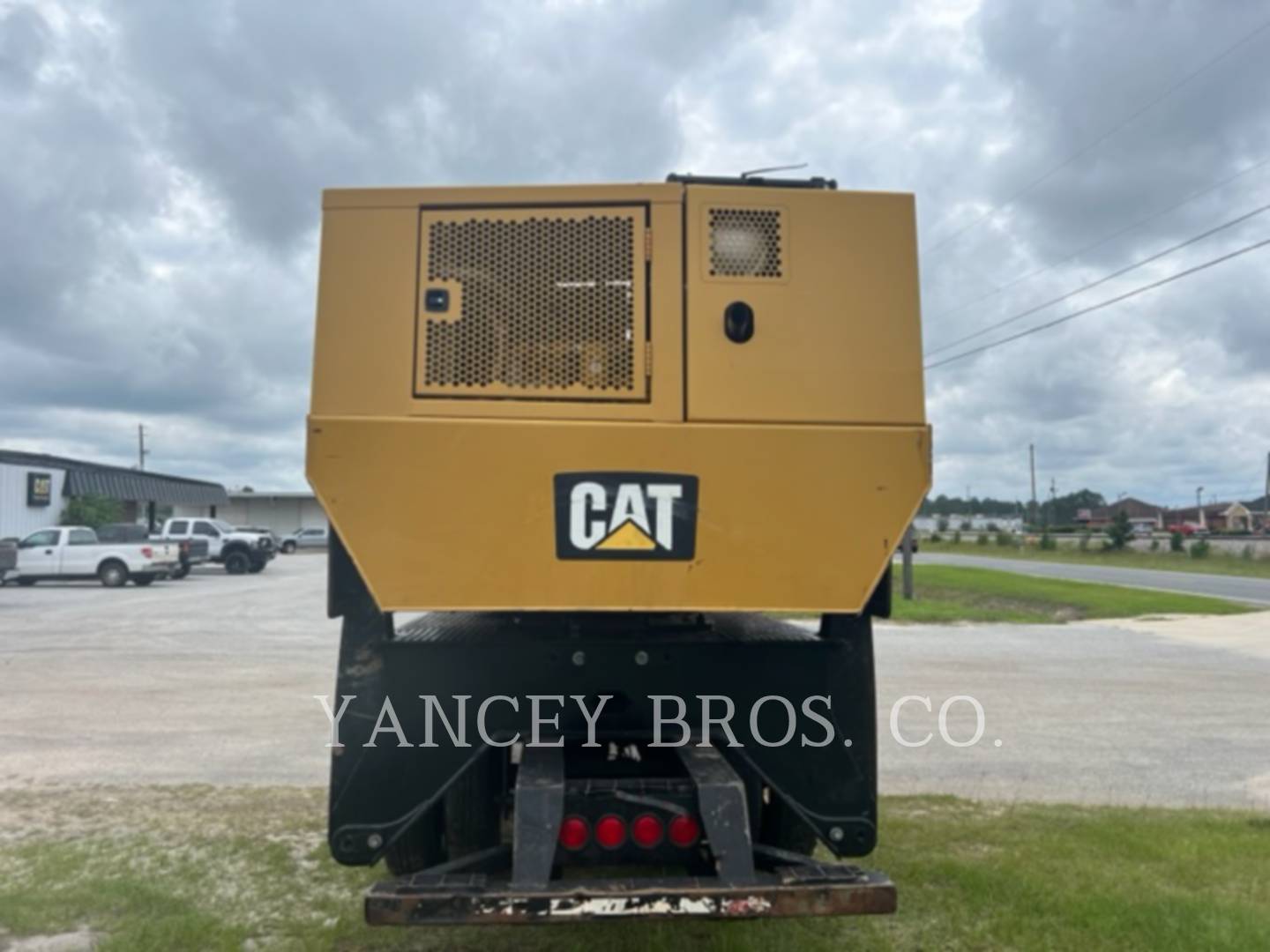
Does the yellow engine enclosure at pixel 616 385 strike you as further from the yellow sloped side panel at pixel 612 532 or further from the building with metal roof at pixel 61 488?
the building with metal roof at pixel 61 488

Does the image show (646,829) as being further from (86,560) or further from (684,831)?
(86,560)

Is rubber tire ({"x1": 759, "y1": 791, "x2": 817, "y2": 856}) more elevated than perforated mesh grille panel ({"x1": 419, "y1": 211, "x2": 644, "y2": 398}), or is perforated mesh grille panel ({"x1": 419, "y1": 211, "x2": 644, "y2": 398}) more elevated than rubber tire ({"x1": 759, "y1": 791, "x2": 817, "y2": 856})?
perforated mesh grille panel ({"x1": 419, "y1": 211, "x2": 644, "y2": 398})

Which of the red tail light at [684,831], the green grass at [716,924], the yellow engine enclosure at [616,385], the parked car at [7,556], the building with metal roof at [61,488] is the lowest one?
the green grass at [716,924]

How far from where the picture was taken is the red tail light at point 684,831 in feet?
10.1

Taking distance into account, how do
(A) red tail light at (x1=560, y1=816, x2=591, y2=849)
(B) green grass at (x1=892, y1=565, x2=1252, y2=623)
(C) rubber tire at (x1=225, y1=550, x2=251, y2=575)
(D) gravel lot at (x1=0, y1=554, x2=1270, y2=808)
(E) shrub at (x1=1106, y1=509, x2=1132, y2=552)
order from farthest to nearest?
(E) shrub at (x1=1106, y1=509, x2=1132, y2=552)
(C) rubber tire at (x1=225, y1=550, x2=251, y2=575)
(B) green grass at (x1=892, y1=565, x2=1252, y2=623)
(D) gravel lot at (x1=0, y1=554, x2=1270, y2=808)
(A) red tail light at (x1=560, y1=816, x2=591, y2=849)

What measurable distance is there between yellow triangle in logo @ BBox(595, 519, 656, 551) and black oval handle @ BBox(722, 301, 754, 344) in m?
0.73

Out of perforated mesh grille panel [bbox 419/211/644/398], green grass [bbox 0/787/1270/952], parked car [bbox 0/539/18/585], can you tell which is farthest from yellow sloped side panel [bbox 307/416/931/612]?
parked car [bbox 0/539/18/585]

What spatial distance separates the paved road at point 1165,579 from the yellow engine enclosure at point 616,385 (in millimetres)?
21675

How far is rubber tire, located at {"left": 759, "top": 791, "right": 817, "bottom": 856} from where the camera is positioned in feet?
12.6

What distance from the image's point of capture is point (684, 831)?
3082 mm

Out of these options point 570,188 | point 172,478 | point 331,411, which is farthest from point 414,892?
point 172,478

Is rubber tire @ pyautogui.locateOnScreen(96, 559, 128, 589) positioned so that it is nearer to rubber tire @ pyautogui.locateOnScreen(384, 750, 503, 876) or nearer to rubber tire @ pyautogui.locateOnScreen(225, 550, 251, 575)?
rubber tire @ pyautogui.locateOnScreen(225, 550, 251, 575)

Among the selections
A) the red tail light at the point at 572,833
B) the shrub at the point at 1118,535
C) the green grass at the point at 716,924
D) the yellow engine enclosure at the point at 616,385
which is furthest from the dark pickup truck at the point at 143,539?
the shrub at the point at 1118,535

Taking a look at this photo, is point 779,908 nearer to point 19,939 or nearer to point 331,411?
point 331,411
